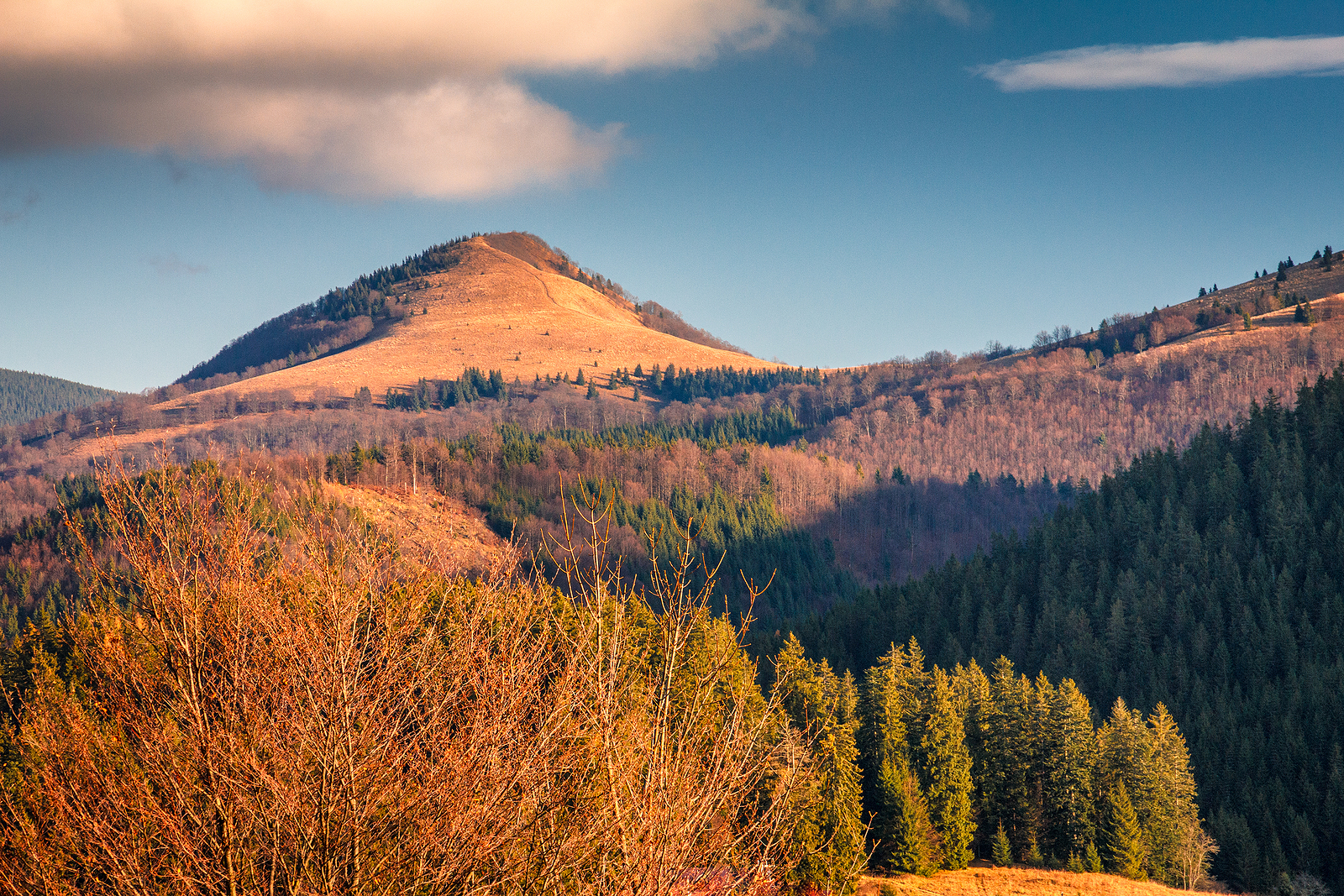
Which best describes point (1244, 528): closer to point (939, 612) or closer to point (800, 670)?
point (939, 612)

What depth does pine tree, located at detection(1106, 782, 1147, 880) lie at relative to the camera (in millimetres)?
55594

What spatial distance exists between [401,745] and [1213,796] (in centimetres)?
8212

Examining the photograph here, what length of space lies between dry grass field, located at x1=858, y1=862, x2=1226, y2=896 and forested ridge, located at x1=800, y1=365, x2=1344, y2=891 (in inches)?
726

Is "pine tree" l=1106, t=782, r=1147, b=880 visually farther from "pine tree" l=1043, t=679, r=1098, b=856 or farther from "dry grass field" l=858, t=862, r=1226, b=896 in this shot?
"pine tree" l=1043, t=679, r=1098, b=856

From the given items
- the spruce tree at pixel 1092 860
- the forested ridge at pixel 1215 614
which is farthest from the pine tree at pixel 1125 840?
the forested ridge at pixel 1215 614

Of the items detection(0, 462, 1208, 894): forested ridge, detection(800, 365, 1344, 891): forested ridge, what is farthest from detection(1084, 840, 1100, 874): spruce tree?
detection(0, 462, 1208, 894): forested ridge

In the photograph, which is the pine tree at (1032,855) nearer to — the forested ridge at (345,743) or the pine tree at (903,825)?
the pine tree at (903,825)

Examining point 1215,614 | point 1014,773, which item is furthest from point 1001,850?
point 1215,614

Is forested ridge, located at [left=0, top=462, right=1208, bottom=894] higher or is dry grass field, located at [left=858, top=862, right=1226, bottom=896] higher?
forested ridge, located at [left=0, top=462, right=1208, bottom=894]

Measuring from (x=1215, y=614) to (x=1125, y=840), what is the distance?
54109 millimetres

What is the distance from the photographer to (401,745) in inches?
452

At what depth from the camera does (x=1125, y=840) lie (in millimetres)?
56000

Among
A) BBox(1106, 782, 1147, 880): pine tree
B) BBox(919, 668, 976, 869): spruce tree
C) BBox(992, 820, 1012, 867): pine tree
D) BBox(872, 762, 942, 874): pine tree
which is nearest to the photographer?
BBox(872, 762, 942, 874): pine tree

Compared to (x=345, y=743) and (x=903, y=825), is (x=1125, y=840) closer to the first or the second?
(x=903, y=825)
